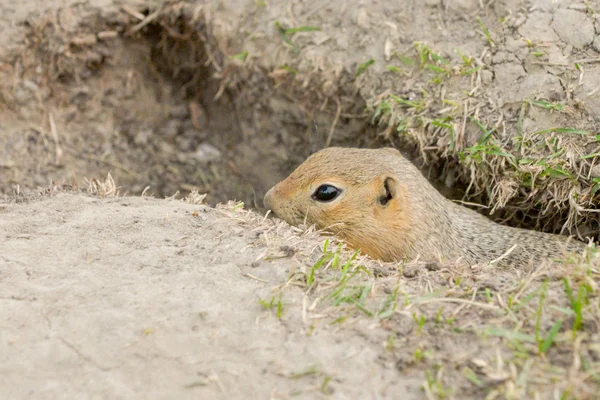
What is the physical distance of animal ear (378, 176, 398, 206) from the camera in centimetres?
396

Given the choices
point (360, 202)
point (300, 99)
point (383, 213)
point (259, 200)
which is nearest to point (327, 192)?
point (360, 202)

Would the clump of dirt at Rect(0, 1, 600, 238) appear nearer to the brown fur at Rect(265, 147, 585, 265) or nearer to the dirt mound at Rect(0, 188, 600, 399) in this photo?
the brown fur at Rect(265, 147, 585, 265)

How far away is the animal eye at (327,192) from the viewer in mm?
4039

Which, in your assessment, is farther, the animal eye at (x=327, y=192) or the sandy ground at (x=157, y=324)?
the animal eye at (x=327, y=192)

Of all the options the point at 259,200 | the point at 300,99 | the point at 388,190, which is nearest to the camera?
the point at 388,190

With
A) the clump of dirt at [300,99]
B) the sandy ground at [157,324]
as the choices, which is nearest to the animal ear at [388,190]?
the clump of dirt at [300,99]

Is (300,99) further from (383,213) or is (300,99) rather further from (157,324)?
(157,324)

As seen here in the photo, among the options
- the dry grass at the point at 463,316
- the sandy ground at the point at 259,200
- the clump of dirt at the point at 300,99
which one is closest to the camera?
the dry grass at the point at 463,316

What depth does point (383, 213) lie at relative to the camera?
4000 mm

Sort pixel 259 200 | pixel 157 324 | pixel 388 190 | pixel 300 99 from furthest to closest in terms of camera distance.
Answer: pixel 259 200, pixel 300 99, pixel 388 190, pixel 157 324

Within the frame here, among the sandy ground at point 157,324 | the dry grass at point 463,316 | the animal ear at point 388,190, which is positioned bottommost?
the sandy ground at point 157,324

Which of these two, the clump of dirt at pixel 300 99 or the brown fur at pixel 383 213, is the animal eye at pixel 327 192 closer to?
the brown fur at pixel 383 213

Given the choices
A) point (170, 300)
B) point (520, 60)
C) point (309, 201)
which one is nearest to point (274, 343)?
point (170, 300)

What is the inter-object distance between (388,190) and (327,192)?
0.38 meters
